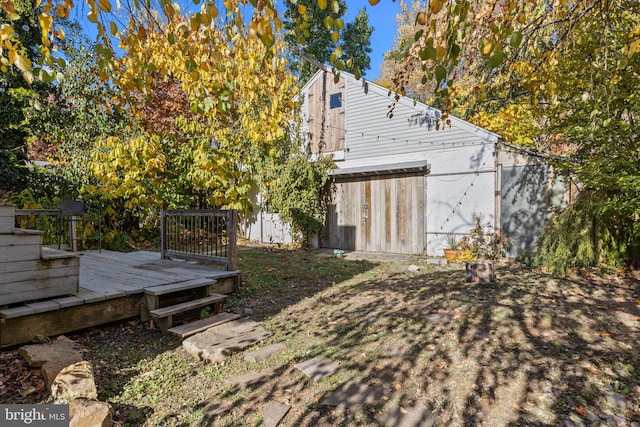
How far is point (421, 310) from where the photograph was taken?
13.4 ft

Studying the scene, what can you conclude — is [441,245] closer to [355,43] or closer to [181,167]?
[181,167]

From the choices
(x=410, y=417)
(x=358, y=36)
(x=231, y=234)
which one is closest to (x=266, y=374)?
(x=410, y=417)

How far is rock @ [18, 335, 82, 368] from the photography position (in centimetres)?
261

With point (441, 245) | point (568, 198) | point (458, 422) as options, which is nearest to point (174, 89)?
point (441, 245)

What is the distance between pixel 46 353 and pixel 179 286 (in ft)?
4.41

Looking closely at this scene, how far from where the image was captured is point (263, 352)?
309cm

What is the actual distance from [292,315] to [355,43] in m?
19.3

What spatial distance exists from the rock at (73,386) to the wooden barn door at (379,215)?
24.0 ft

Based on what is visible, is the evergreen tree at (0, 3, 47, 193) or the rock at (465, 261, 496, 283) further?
the evergreen tree at (0, 3, 47, 193)

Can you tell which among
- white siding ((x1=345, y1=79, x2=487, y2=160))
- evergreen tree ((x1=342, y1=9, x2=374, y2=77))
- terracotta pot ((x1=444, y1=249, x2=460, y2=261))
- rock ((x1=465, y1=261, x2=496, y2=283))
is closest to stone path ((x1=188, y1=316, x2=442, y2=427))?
rock ((x1=465, y1=261, x2=496, y2=283))

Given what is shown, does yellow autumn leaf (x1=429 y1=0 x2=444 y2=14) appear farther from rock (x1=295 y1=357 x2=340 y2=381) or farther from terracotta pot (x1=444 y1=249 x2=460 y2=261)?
terracotta pot (x1=444 y1=249 x2=460 y2=261)

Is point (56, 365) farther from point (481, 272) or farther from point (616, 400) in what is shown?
point (481, 272)

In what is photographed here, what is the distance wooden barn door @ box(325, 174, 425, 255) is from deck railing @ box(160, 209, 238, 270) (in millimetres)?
4660

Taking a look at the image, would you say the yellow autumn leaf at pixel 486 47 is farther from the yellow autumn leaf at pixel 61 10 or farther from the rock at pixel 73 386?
the rock at pixel 73 386
